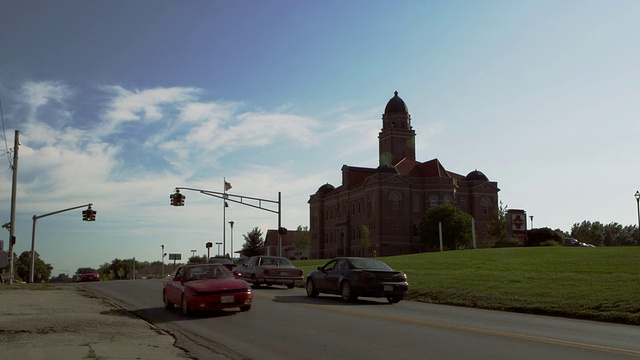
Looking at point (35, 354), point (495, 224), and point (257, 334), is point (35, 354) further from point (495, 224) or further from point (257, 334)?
point (495, 224)

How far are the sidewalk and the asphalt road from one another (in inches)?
24.0

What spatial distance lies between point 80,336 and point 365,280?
9643mm

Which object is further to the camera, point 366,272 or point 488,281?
point 488,281

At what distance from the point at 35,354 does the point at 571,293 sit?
15004 mm

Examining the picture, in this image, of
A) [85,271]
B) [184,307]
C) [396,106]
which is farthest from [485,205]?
[184,307]

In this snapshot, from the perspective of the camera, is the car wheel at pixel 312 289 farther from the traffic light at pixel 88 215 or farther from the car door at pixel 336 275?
the traffic light at pixel 88 215

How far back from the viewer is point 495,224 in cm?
7269

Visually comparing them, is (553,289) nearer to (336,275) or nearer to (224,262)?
(336,275)

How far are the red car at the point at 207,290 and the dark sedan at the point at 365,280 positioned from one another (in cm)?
432

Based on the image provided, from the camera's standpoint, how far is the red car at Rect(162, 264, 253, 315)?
49.2 ft

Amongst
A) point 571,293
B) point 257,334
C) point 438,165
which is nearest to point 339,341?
point 257,334

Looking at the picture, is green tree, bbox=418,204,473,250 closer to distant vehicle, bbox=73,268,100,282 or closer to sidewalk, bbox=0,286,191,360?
distant vehicle, bbox=73,268,100,282

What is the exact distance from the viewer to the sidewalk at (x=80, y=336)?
9.22 m

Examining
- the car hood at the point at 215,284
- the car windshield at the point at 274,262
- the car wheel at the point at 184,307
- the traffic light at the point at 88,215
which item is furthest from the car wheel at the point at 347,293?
the traffic light at the point at 88,215
